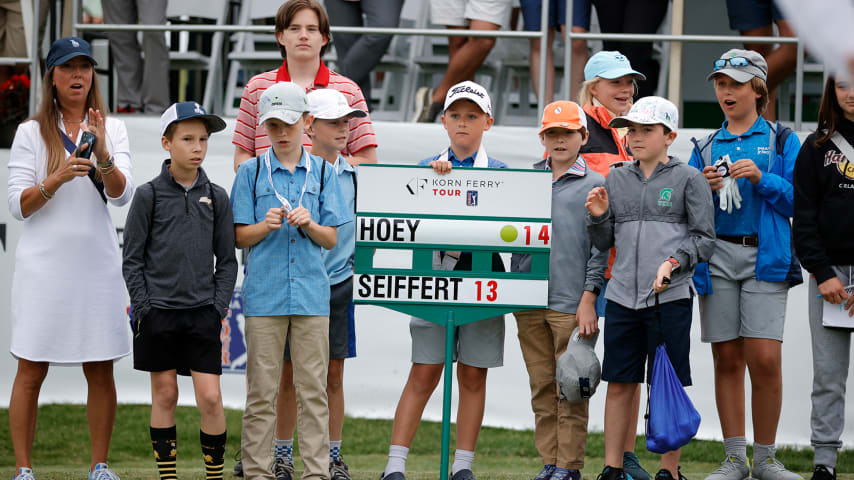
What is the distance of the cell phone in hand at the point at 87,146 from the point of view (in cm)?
415

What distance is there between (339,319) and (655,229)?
4.63 ft

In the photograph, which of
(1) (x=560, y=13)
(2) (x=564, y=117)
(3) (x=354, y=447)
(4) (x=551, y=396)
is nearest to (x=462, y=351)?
(4) (x=551, y=396)

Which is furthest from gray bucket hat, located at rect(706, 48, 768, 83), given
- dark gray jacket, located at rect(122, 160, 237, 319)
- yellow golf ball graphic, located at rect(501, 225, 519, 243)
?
dark gray jacket, located at rect(122, 160, 237, 319)

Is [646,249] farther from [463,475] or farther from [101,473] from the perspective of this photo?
[101,473]

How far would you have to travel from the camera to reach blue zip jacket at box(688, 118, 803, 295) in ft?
14.3

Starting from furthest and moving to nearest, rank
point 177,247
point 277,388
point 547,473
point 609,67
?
point 609,67 < point 547,473 < point 277,388 < point 177,247

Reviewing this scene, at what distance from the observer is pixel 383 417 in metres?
6.63

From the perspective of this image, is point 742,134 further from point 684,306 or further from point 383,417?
point 383,417

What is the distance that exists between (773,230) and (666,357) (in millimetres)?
858

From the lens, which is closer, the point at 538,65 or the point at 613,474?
the point at 613,474

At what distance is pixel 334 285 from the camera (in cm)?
443

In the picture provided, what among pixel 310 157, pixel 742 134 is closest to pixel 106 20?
pixel 310 157

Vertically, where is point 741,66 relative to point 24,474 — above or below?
above

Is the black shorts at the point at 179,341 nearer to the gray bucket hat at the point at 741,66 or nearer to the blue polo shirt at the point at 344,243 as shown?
the blue polo shirt at the point at 344,243
